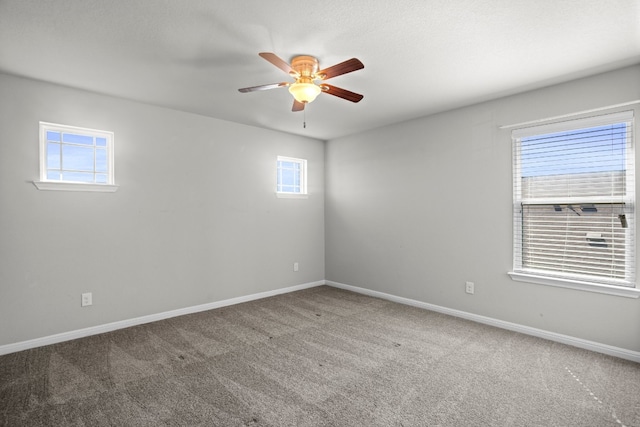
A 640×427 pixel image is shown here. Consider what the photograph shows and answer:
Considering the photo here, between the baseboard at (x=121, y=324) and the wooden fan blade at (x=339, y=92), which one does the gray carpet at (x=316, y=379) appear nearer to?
the baseboard at (x=121, y=324)

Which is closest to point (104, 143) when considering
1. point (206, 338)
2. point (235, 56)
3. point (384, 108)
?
point (235, 56)

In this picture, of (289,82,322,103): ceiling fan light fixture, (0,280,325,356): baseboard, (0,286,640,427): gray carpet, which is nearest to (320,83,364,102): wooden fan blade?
(289,82,322,103): ceiling fan light fixture

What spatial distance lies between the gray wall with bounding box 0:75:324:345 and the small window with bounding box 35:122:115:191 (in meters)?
0.07

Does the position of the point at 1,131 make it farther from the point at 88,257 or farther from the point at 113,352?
the point at 113,352

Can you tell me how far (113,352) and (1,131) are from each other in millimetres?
2188

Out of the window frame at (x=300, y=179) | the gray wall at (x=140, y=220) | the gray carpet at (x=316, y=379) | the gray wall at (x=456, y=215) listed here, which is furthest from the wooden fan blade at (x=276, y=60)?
the window frame at (x=300, y=179)

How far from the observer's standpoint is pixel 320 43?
93.3 inches

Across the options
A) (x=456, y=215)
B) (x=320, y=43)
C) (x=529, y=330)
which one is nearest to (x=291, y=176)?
(x=456, y=215)

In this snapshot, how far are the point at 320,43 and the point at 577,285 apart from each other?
3.11 metres

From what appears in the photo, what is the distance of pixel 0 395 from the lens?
7.26 ft

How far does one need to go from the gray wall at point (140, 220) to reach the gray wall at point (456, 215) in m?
0.95

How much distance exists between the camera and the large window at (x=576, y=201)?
2797 millimetres

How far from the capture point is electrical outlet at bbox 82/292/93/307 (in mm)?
3258

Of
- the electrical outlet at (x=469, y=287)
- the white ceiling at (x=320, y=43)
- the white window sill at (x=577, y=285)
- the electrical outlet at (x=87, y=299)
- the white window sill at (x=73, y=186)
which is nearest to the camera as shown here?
the white ceiling at (x=320, y=43)
